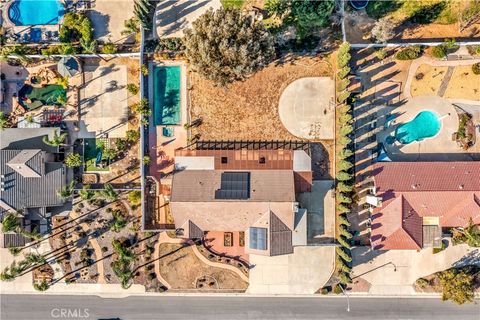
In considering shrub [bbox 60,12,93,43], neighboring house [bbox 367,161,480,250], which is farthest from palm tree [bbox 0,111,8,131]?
neighboring house [bbox 367,161,480,250]

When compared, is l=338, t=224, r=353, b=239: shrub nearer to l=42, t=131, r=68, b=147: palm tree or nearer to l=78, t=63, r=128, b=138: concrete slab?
l=78, t=63, r=128, b=138: concrete slab

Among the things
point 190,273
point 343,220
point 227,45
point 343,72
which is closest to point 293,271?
point 343,220

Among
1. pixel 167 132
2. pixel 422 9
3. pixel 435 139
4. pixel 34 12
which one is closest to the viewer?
pixel 422 9

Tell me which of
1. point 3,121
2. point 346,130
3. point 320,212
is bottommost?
point 320,212

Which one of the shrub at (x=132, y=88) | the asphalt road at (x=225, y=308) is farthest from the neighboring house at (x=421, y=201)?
the shrub at (x=132, y=88)

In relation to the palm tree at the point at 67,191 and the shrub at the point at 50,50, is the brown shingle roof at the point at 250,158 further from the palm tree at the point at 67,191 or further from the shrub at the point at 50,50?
the shrub at the point at 50,50

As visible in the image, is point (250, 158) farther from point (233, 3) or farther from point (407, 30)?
point (407, 30)

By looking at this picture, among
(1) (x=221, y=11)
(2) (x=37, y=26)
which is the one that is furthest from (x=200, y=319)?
(2) (x=37, y=26)
